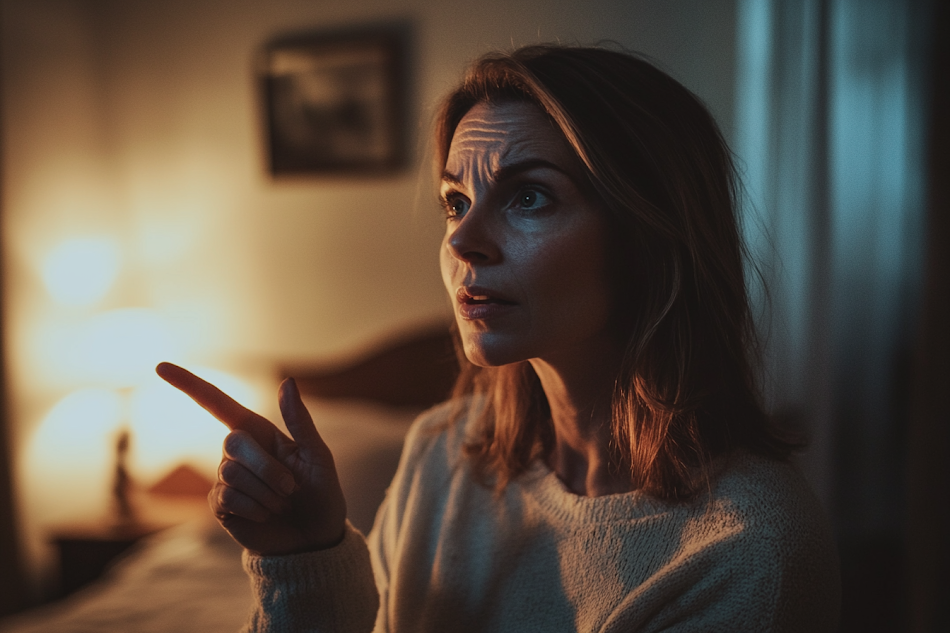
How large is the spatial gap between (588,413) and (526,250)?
0.24 meters

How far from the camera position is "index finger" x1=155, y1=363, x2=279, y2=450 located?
2.37 feet

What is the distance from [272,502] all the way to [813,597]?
0.57 meters

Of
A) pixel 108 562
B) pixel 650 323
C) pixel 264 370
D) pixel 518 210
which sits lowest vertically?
pixel 108 562

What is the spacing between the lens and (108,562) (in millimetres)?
2225

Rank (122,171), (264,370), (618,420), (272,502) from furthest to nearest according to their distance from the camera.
A: (122,171) < (264,370) < (618,420) < (272,502)

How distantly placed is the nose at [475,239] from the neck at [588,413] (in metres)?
0.17

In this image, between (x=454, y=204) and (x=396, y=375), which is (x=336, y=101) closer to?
(x=396, y=375)

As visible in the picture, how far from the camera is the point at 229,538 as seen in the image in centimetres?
181

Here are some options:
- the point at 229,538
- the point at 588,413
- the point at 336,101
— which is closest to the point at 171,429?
the point at 229,538

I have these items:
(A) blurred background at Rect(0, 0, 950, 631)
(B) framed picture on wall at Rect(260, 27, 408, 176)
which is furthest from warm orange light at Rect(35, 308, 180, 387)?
(B) framed picture on wall at Rect(260, 27, 408, 176)

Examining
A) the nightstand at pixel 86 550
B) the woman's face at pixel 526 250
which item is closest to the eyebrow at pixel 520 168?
the woman's face at pixel 526 250

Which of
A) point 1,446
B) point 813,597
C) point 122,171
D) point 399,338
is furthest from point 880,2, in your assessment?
point 1,446

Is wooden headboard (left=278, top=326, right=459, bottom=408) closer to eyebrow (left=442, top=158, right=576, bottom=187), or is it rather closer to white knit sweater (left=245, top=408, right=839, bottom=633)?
white knit sweater (left=245, top=408, right=839, bottom=633)

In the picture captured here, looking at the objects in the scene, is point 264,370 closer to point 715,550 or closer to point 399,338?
point 399,338
